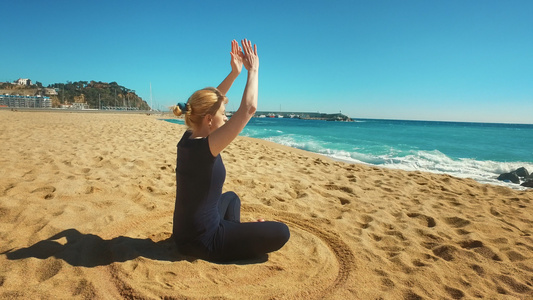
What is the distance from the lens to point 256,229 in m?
2.36

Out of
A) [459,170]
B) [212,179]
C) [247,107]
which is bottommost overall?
[459,170]

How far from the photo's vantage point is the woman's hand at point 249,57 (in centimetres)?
216

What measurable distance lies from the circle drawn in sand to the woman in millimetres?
149

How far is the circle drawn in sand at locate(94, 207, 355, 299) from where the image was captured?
201cm

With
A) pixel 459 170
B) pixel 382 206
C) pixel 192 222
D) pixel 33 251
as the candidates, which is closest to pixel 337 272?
pixel 192 222

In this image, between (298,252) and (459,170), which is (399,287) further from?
(459,170)

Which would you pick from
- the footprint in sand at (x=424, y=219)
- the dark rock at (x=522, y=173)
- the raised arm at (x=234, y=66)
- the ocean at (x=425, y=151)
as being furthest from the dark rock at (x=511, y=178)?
the raised arm at (x=234, y=66)

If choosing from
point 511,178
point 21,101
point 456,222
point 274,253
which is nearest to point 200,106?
A: point 274,253

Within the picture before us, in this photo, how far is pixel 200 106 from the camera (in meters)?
2.16

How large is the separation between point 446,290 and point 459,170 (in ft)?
32.5

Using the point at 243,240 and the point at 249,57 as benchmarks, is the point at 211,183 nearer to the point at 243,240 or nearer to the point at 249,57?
the point at 243,240

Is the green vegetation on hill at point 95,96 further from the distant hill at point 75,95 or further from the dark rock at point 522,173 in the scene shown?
the dark rock at point 522,173

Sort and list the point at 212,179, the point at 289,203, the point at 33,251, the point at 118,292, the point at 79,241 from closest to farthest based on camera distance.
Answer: the point at 118,292 → the point at 212,179 → the point at 33,251 → the point at 79,241 → the point at 289,203

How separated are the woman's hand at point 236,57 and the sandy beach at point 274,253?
1740 mm
